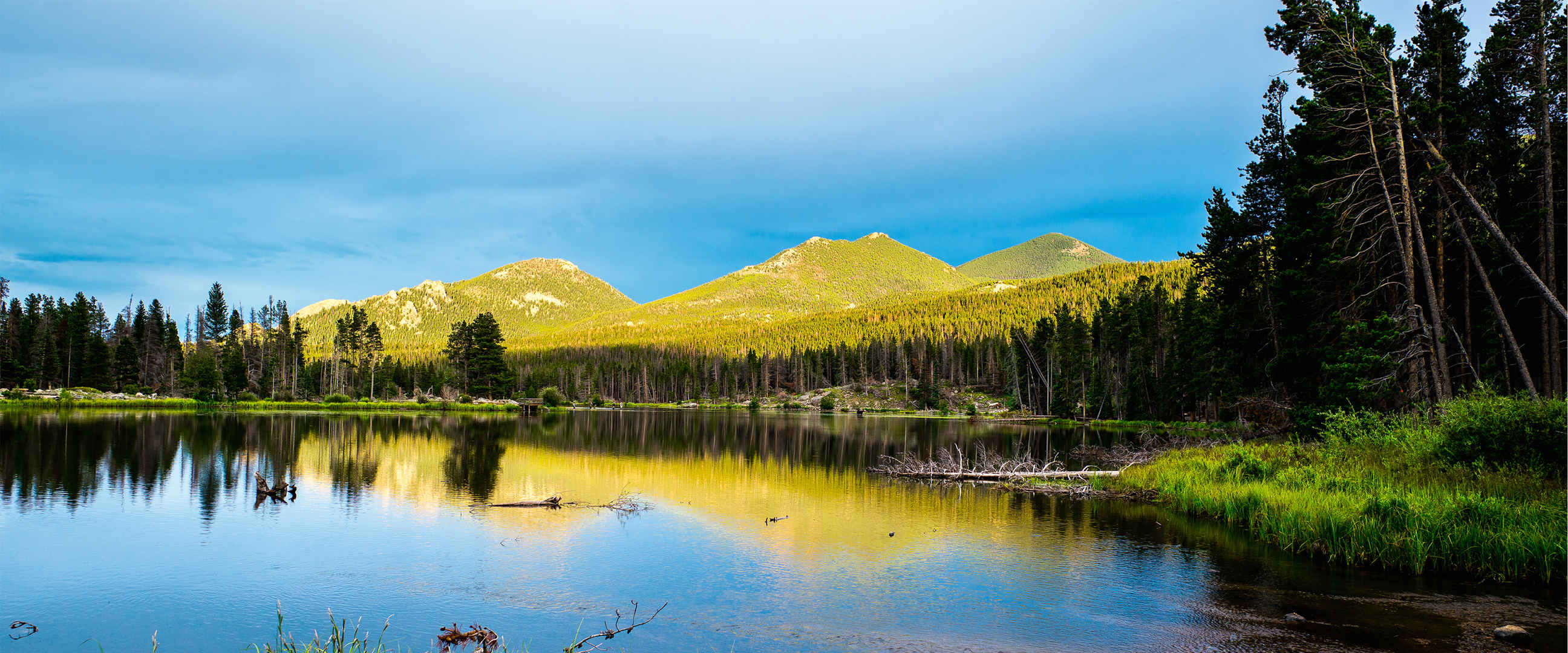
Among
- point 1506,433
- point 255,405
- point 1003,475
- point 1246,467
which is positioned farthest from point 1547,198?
point 255,405

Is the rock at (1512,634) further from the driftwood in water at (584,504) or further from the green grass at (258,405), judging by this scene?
the green grass at (258,405)

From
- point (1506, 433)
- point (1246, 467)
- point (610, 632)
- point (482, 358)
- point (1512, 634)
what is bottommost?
point (610, 632)

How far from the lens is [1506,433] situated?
16578 mm

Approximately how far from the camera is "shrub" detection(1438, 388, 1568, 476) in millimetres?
15891

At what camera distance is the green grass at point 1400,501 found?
1398 centimetres

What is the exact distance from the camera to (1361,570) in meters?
14.8

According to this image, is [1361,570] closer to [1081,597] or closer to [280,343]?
[1081,597]

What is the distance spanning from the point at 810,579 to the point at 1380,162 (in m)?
24.2

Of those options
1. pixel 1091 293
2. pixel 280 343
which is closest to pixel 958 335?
pixel 1091 293

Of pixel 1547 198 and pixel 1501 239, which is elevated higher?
pixel 1547 198

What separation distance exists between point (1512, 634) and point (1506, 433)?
830 centimetres

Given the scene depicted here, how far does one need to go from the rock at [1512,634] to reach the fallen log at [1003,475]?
651 inches

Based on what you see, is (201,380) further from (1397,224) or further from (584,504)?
(1397,224)

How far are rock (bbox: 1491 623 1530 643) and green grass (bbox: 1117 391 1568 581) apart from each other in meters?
3.70
